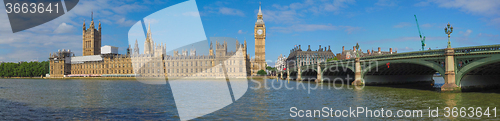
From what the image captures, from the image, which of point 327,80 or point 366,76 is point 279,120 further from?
point 327,80

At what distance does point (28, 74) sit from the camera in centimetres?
18888

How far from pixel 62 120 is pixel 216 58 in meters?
148

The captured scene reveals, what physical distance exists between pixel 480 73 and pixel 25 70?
21295 cm

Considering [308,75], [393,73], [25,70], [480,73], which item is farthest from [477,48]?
[25,70]

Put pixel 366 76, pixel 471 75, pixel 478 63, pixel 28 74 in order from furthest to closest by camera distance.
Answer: pixel 28 74
pixel 366 76
pixel 471 75
pixel 478 63

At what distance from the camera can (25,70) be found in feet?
617

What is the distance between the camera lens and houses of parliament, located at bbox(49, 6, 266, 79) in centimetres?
16325

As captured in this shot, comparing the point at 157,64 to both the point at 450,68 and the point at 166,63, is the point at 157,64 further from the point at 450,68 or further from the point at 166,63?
the point at 450,68

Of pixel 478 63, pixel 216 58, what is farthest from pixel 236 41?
pixel 478 63

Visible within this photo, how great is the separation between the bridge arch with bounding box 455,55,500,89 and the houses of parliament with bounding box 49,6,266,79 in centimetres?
11622

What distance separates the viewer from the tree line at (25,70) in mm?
188000

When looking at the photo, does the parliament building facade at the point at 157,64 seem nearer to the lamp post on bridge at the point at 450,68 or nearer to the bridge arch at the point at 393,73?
the bridge arch at the point at 393,73

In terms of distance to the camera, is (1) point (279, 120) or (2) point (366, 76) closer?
(1) point (279, 120)

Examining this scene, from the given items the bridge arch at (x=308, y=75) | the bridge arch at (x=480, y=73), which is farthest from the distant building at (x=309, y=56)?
the bridge arch at (x=480, y=73)
